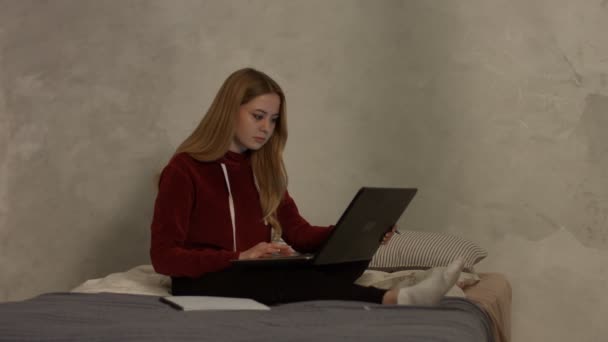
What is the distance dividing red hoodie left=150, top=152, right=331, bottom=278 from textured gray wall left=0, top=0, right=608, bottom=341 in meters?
0.90

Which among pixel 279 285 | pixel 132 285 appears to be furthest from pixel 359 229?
pixel 132 285

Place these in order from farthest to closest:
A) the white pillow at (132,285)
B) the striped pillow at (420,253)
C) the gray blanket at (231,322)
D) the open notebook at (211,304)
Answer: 1. the striped pillow at (420,253)
2. the white pillow at (132,285)
3. the open notebook at (211,304)
4. the gray blanket at (231,322)

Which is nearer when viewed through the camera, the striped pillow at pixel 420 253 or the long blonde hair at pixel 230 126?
the long blonde hair at pixel 230 126

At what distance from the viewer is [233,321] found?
1.65 m

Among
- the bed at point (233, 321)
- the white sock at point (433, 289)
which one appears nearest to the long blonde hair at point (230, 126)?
the bed at point (233, 321)

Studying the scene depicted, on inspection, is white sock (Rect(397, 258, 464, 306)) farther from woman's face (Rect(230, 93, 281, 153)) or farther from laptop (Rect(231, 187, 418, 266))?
woman's face (Rect(230, 93, 281, 153))

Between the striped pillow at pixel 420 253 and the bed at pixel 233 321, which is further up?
the bed at pixel 233 321

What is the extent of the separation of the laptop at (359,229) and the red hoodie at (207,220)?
187 millimetres

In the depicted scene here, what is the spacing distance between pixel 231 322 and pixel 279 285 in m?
0.43

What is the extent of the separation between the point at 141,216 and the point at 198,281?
144 cm

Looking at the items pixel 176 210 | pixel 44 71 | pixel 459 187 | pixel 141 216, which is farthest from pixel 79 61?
pixel 459 187

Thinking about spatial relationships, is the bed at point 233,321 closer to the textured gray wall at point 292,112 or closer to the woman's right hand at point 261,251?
the woman's right hand at point 261,251

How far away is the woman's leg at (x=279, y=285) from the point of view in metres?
1.99

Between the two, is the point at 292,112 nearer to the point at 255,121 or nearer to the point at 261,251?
the point at 255,121
